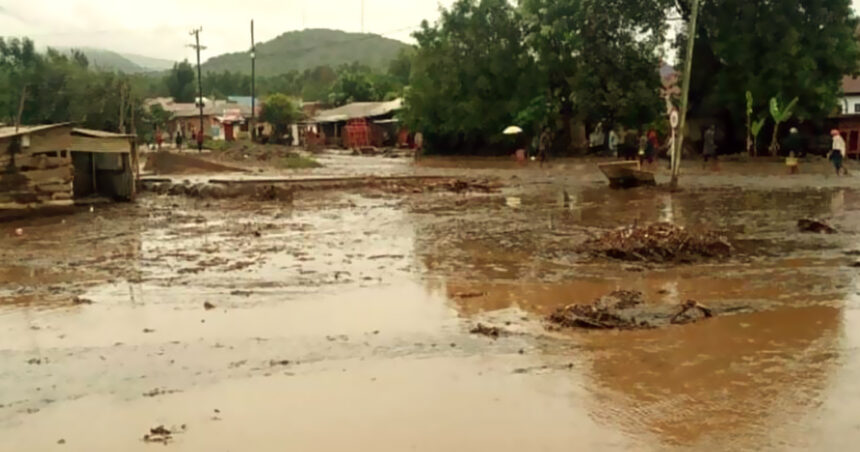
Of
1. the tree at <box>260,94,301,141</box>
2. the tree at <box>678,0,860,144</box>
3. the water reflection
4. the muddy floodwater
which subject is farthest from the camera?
the tree at <box>260,94,301,141</box>

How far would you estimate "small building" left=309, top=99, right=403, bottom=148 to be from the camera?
202 ft

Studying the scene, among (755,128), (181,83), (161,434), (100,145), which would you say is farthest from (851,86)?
(181,83)

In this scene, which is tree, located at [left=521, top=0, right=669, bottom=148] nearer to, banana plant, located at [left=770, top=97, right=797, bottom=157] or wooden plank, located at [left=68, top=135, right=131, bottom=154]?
banana plant, located at [left=770, top=97, right=797, bottom=157]

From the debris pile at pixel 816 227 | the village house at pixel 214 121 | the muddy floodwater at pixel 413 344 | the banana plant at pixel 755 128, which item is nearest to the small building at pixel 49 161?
the muddy floodwater at pixel 413 344

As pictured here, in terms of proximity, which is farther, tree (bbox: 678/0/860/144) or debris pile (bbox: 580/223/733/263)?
tree (bbox: 678/0/860/144)

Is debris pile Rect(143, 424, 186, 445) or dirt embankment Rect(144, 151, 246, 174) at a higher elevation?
dirt embankment Rect(144, 151, 246, 174)

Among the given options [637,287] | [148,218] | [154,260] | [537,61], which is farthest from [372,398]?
[537,61]

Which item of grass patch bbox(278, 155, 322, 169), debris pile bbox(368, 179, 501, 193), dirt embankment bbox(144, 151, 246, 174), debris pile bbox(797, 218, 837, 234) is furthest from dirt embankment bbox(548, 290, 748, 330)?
grass patch bbox(278, 155, 322, 169)

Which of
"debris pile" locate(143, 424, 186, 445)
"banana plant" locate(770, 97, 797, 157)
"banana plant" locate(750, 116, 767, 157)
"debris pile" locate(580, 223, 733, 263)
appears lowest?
"debris pile" locate(143, 424, 186, 445)

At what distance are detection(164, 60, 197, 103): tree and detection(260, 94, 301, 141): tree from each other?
41.0 m

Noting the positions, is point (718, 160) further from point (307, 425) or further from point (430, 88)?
point (307, 425)

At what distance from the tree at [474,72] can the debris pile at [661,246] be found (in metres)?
30.4

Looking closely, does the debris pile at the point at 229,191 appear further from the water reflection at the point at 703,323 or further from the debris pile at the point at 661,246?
the debris pile at the point at 661,246

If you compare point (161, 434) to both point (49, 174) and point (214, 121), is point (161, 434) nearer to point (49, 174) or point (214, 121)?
point (49, 174)
